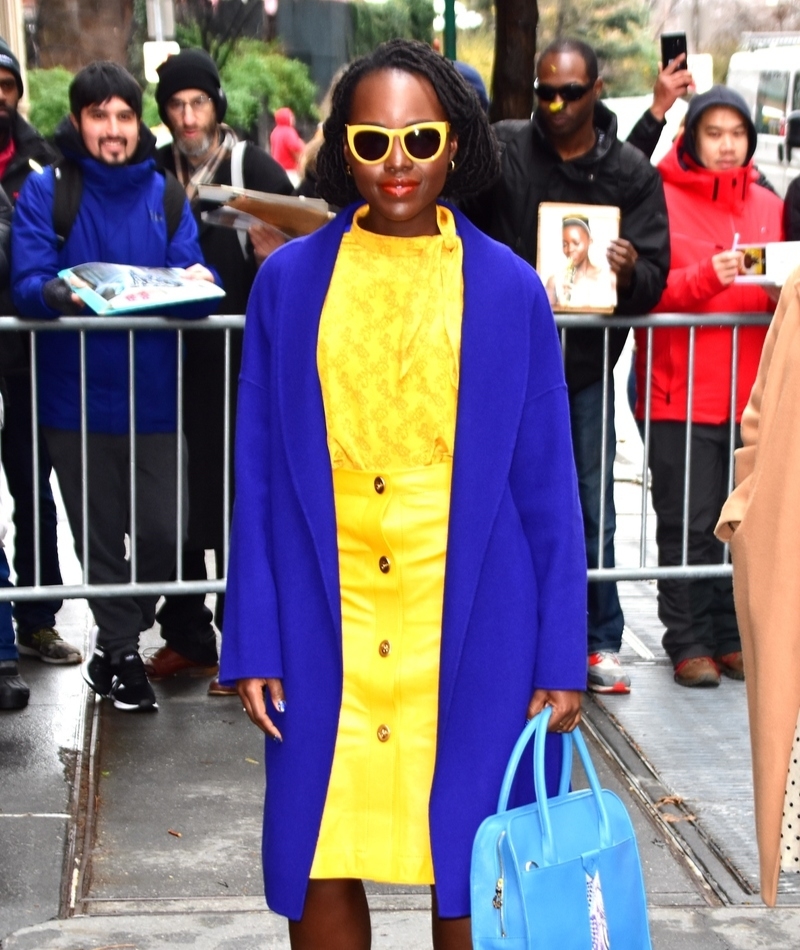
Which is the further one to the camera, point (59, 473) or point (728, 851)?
point (59, 473)

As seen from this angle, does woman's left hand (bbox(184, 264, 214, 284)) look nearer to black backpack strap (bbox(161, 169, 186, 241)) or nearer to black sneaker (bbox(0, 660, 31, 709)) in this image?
black backpack strap (bbox(161, 169, 186, 241))

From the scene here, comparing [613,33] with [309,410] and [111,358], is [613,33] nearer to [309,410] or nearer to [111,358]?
[111,358]

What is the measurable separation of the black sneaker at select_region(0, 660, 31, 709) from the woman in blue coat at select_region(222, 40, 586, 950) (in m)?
2.94

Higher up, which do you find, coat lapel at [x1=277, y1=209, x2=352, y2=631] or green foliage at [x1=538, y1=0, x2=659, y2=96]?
green foliage at [x1=538, y1=0, x2=659, y2=96]

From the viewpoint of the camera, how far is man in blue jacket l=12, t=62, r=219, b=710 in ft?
18.2

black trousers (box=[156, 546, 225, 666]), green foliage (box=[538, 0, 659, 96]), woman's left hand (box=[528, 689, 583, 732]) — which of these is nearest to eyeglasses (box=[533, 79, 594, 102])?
black trousers (box=[156, 546, 225, 666])

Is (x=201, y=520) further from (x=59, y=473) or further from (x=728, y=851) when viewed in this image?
(x=728, y=851)

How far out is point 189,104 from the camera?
595cm

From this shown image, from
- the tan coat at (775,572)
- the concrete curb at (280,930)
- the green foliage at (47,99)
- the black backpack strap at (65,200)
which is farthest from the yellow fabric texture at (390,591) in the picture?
the green foliage at (47,99)

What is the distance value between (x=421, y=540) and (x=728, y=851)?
2.07 metres

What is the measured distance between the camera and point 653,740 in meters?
5.54

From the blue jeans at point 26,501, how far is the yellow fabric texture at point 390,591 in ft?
10.9

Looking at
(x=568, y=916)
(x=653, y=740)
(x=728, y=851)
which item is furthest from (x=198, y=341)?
(x=568, y=916)

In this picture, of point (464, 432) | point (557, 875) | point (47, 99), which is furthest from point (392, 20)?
point (557, 875)
